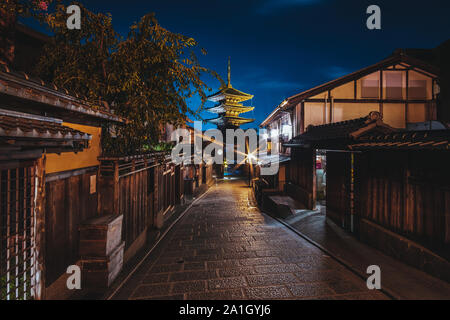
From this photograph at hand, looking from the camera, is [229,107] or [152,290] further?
[229,107]

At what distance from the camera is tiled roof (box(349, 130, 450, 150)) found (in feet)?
16.2

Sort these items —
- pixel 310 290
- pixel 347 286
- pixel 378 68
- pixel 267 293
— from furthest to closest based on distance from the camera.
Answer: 1. pixel 378 68
2. pixel 347 286
3. pixel 310 290
4. pixel 267 293

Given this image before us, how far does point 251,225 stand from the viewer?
10.7m

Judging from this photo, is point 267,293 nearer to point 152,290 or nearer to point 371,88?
point 152,290

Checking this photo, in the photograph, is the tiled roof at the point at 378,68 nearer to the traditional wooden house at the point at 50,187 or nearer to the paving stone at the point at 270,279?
the paving stone at the point at 270,279

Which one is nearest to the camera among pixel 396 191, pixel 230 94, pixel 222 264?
pixel 222 264

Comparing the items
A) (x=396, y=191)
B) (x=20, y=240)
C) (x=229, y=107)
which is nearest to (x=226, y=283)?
(x=20, y=240)

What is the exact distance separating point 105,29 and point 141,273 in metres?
7.67

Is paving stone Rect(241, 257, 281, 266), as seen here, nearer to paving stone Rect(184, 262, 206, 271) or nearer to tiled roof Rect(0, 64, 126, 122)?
paving stone Rect(184, 262, 206, 271)

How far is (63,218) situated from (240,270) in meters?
4.77

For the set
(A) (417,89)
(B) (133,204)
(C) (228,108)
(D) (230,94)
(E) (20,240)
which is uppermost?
(D) (230,94)

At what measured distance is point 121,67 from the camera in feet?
22.4
